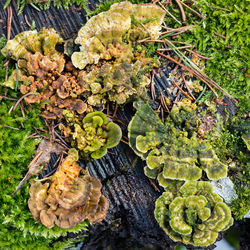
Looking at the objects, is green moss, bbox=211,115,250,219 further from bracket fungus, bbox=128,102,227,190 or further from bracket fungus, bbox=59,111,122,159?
bracket fungus, bbox=59,111,122,159

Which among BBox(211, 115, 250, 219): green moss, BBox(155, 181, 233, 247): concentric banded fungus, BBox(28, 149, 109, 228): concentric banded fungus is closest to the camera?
BBox(28, 149, 109, 228): concentric banded fungus

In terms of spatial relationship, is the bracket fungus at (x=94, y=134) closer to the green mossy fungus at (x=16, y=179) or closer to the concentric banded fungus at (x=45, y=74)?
the concentric banded fungus at (x=45, y=74)

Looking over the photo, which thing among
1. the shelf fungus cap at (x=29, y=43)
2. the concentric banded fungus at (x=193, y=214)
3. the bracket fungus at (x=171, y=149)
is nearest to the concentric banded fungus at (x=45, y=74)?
the shelf fungus cap at (x=29, y=43)

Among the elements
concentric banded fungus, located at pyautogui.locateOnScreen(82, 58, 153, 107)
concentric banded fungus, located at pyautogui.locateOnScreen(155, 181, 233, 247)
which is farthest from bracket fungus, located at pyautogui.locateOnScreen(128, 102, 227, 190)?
concentric banded fungus, located at pyautogui.locateOnScreen(82, 58, 153, 107)

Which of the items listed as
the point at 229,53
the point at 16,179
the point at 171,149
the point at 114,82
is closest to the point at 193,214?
the point at 171,149

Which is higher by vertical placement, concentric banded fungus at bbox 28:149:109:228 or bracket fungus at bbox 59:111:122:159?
bracket fungus at bbox 59:111:122:159

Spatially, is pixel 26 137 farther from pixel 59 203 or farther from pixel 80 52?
pixel 80 52

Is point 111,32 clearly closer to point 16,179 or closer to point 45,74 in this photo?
point 45,74
